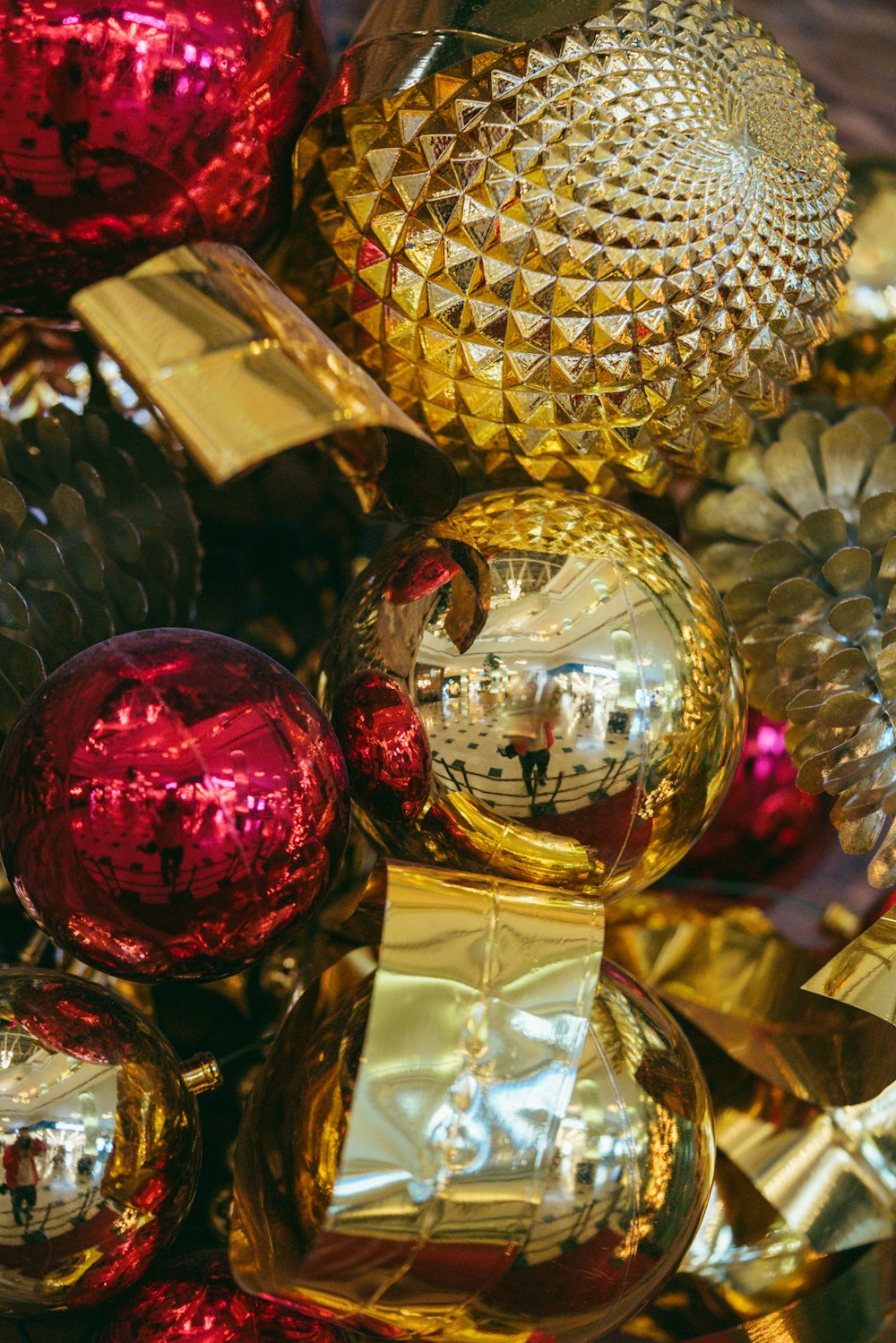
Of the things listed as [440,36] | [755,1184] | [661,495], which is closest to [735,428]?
[661,495]

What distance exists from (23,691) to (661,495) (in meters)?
0.26

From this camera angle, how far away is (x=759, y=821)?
50cm

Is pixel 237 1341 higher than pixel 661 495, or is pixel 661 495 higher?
pixel 661 495

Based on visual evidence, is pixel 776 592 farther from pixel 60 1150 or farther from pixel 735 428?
pixel 60 1150

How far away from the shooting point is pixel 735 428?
1.40 feet

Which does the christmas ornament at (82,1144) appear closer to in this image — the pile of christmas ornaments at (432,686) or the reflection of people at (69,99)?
the pile of christmas ornaments at (432,686)

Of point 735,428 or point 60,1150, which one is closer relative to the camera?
point 60,1150

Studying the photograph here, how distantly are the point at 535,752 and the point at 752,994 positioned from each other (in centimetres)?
19

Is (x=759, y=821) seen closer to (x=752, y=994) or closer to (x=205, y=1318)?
(x=752, y=994)

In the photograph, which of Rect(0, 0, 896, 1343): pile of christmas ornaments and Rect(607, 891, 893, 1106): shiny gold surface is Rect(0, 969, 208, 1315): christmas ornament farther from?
Rect(607, 891, 893, 1106): shiny gold surface

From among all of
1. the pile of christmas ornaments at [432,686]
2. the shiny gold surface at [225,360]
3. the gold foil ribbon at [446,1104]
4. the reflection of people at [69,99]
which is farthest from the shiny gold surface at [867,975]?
the reflection of people at [69,99]

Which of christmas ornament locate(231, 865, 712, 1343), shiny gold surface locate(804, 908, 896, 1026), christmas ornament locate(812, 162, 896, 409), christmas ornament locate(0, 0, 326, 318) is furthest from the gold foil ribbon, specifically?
christmas ornament locate(812, 162, 896, 409)

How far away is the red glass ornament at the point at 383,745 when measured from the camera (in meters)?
0.35

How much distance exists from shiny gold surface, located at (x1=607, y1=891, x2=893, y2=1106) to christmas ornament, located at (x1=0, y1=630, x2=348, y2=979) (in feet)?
0.46
